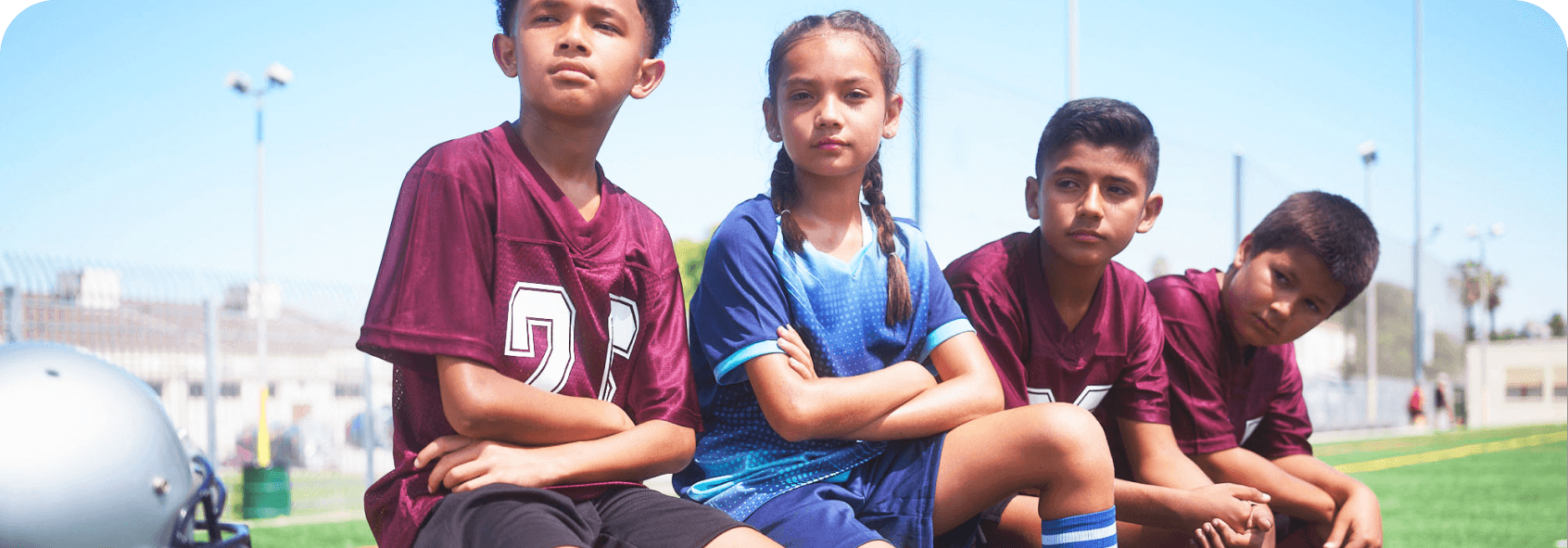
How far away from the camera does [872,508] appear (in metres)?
2.13

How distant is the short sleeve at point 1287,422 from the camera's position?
3.34m

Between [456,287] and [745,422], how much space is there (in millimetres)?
728

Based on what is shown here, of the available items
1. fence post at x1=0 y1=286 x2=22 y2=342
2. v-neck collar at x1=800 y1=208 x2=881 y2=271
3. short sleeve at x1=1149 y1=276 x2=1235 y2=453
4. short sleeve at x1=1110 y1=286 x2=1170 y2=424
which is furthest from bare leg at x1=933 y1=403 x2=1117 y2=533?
fence post at x1=0 y1=286 x2=22 y2=342

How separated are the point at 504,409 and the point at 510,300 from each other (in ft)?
0.73

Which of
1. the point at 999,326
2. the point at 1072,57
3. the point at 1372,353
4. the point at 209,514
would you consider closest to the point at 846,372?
the point at 999,326

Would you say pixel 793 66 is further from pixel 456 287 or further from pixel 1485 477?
pixel 1485 477

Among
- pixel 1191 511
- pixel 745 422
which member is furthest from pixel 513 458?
pixel 1191 511

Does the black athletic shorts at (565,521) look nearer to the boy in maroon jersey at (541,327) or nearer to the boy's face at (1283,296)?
the boy in maroon jersey at (541,327)

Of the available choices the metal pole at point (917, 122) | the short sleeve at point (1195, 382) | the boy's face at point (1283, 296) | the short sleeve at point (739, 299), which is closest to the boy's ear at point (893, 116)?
the short sleeve at point (739, 299)

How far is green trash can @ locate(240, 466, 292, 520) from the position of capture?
811 centimetres

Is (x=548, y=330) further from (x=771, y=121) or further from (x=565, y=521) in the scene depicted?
(x=771, y=121)

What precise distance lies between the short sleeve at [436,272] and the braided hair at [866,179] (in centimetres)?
68

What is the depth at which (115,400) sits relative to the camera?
8.06ft

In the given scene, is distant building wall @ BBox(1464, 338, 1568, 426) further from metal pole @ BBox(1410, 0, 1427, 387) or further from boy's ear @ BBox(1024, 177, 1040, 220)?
boy's ear @ BBox(1024, 177, 1040, 220)
